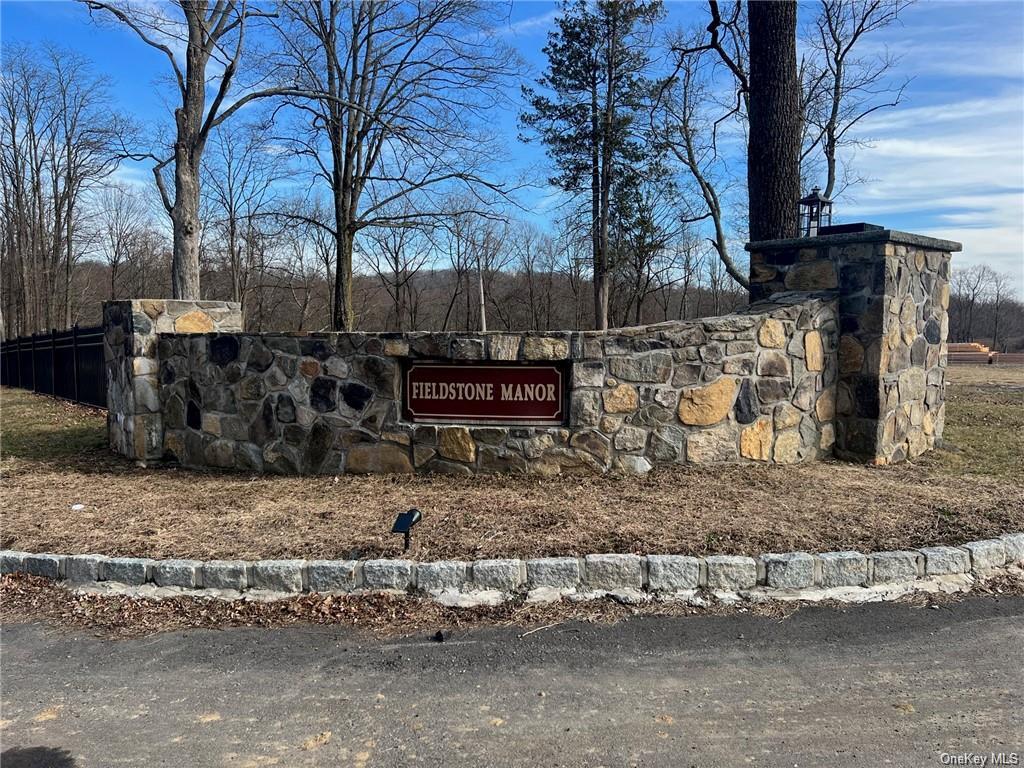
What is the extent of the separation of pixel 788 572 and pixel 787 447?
2.69m

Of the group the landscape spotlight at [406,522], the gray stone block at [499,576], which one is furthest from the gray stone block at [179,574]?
the gray stone block at [499,576]

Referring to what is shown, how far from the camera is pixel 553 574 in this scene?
4.11 meters

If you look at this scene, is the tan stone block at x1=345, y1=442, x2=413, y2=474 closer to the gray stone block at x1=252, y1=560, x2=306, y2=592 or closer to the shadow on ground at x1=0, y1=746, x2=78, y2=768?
the gray stone block at x1=252, y1=560, x2=306, y2=592

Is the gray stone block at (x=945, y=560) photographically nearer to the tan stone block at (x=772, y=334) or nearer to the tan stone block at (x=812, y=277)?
the tan stone block at (x=772, y=334)

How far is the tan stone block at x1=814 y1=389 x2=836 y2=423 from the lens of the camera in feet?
22.5

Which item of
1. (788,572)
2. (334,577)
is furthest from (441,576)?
(788,572)

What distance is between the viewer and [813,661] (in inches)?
132

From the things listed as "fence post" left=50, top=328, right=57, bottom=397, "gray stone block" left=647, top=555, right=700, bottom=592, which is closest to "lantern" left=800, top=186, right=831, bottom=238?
"gray stone block" left=647, top=555, right=700, bottom=592

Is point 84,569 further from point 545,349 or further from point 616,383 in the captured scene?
point 616,383

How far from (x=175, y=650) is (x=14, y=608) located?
1.36 meters

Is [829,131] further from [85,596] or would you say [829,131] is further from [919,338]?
[85,596]

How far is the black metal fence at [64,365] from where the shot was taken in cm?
1448

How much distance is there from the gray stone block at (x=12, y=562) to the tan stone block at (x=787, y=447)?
606 centimetres

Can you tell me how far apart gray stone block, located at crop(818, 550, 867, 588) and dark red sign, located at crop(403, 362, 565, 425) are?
8.18 feet
